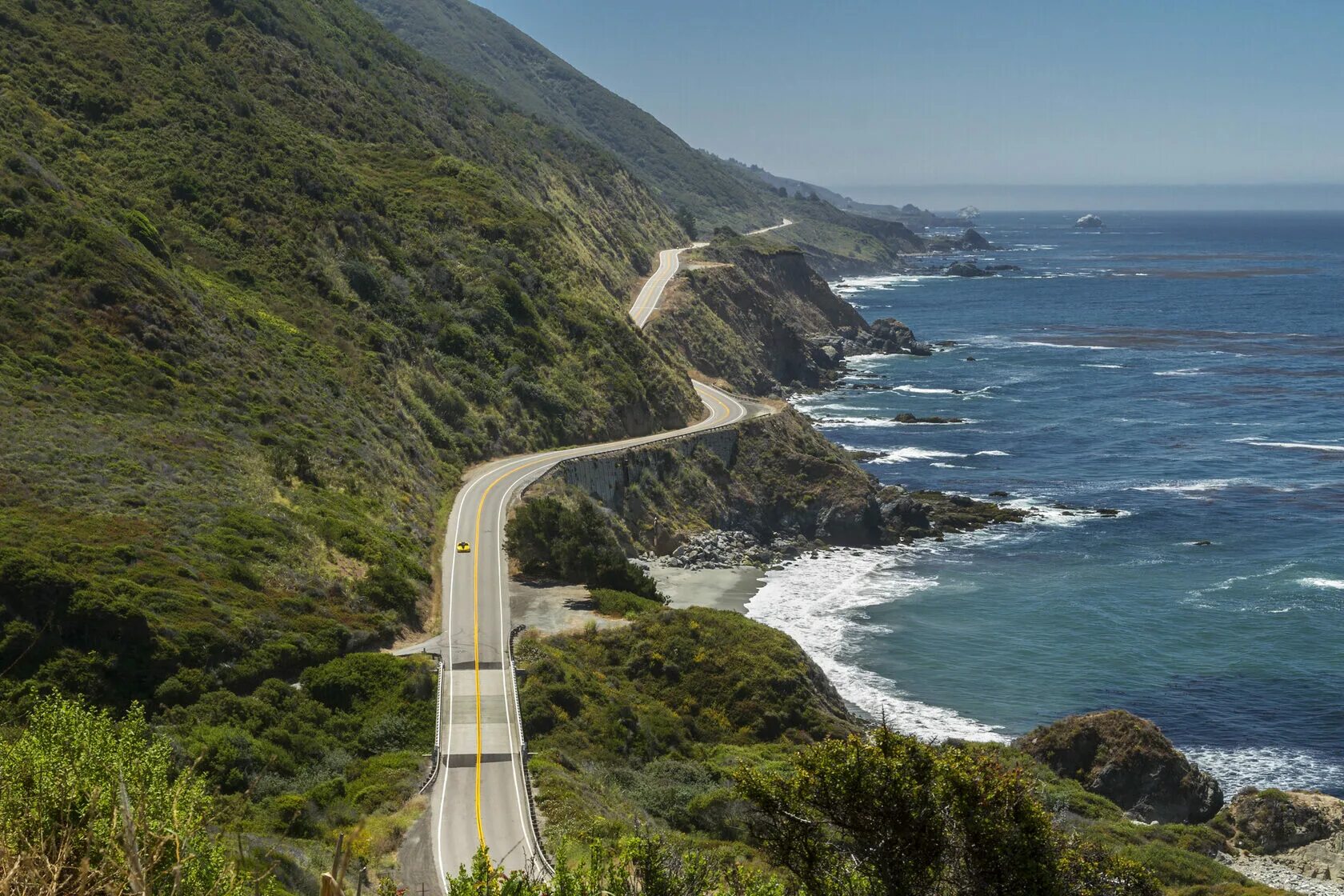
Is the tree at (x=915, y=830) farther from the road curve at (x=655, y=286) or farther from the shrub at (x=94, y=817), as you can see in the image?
the road curve at (x=655, y=286)

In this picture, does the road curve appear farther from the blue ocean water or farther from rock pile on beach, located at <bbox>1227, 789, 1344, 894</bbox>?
rock pile on beach, located at <bbox>1227, 789, 1344, 894</bbox>

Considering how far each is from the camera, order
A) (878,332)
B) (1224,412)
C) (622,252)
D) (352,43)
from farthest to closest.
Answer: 1. (878,332)
2. (622,252)
3. (352,43)
4. (1224,412)

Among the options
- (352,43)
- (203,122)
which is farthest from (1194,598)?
(352,43)

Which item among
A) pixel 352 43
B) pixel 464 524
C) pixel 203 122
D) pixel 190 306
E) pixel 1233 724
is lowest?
pixel 1233 724

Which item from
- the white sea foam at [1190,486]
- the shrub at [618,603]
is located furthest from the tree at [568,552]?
the white sea foam at [1190,486]

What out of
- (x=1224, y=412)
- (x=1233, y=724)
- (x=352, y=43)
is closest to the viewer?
(x=1233, y=724)

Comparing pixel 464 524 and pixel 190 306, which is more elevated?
pixel 190 306

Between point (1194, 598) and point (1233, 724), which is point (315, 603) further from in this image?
point (1194, 598)

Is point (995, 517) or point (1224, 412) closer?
point (995, 517)
